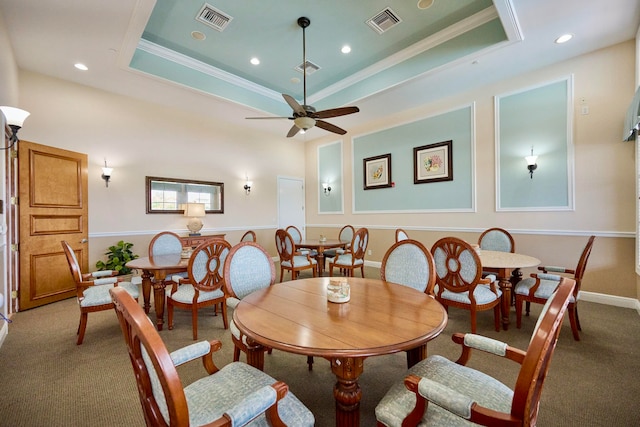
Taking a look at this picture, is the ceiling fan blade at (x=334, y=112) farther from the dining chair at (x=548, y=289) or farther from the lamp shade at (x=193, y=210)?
the lamp shade at (x=193, y=210)

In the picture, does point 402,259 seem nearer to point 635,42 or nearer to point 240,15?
point 240,15

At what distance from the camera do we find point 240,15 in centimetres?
336

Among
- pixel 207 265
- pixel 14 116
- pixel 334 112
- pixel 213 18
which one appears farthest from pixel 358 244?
pixel 14 116

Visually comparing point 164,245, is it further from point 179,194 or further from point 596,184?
point 596,184

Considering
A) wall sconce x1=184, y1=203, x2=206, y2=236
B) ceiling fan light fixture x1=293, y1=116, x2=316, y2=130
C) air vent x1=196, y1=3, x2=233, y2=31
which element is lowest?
wall sconce x1=184, y1=203, x2=206, y2=236

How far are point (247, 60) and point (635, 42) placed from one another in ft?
16.7

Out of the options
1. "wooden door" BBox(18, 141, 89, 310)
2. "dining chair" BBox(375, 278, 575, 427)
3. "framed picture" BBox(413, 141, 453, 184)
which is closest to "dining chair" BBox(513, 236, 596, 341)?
"dining chair" BBox(375, 278, 575, 427)

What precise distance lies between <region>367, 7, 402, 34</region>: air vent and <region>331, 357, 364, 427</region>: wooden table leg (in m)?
3.84

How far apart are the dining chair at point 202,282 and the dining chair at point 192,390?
142 cm

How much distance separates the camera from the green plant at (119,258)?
4148 mm

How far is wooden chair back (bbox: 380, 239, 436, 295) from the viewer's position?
1963 millimetres

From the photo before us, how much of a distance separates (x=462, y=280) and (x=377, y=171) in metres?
3.67

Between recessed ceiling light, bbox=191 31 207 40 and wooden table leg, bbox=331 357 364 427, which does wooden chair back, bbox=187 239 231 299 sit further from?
recessed ceiling light, bbox=191 31 207 40

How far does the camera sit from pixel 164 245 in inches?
143
